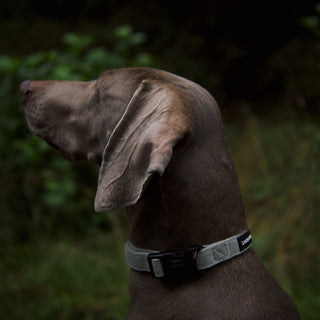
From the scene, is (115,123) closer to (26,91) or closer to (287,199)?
(26,91)

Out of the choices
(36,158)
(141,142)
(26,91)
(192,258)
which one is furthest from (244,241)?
(36,158)

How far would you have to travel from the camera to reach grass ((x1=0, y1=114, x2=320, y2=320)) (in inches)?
126

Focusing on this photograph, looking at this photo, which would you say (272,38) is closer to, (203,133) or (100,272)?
(100,272)

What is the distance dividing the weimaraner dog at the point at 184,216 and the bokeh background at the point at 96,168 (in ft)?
4.50

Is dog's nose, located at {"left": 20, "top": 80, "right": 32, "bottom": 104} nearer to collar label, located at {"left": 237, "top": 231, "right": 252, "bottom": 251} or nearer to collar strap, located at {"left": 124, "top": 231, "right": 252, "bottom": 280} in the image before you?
collar strap, located at {"left": 124, "top": 231, "right": 252, "bottom": 280}

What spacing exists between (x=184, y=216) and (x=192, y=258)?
0.15 meters

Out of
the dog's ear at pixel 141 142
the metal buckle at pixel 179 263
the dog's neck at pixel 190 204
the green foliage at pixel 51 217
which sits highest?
the dog's ear at pixel 141 142

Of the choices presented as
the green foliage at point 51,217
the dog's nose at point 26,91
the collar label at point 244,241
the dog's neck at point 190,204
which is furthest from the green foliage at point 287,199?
the dog's nose at point 26,91

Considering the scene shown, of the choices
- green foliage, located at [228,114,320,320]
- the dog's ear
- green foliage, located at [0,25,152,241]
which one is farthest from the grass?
the dog's ear

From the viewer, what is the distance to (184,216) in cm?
167

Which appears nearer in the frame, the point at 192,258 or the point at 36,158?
the point at 192,258

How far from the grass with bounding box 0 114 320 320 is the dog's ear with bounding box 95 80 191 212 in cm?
186

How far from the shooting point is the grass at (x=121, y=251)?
3199 millimetres

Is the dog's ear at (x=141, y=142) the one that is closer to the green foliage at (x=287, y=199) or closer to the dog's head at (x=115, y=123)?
the dog's head at (x=115, y=123)
